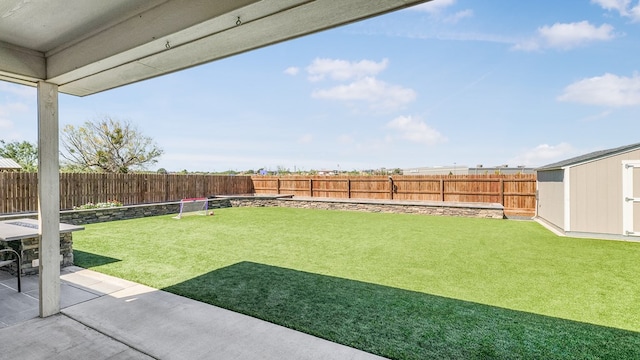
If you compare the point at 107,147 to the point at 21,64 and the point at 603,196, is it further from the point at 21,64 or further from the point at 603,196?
the point at 603,196

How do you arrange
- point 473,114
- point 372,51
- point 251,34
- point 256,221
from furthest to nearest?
point 473,114 < point 372,51 < point 256,221 < point 251,34

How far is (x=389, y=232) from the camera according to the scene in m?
8.11

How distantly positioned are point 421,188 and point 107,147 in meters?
20.7

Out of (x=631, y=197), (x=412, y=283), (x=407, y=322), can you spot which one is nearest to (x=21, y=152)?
(x=412, y=283)

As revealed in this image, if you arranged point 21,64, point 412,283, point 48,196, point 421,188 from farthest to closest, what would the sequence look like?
point 421,188 → point 412,283 → point 48,196 → point 21,64

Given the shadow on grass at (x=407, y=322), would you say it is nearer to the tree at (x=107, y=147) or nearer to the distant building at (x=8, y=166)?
the distant building at (x=8, y=166)

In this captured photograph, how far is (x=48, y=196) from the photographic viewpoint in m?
2.98

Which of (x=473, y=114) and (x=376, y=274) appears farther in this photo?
(x=473, y=114)

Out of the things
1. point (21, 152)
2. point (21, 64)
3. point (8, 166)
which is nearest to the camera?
point (21, 64)

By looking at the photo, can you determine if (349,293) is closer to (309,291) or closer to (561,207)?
(309,291)

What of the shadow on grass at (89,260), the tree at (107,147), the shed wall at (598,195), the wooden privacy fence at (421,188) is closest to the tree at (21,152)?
the tree at (107,147)

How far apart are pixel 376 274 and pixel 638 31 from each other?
1331 cm

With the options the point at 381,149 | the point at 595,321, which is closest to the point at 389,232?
the point at 595,321

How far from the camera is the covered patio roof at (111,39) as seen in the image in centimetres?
186
